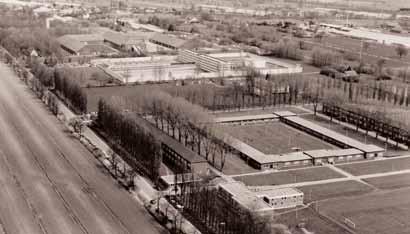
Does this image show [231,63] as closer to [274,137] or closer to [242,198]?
[274,137]

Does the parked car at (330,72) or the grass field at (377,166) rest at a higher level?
the parked car at (330,72)

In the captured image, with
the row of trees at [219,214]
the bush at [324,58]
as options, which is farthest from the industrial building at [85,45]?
the row of trees at [219,214]

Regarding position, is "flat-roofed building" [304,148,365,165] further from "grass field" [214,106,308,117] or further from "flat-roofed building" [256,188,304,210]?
"grass field" [214,106,308,117]

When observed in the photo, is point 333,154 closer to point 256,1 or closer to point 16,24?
point 16,24

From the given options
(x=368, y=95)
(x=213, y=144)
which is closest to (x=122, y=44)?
(x=368, y=95)

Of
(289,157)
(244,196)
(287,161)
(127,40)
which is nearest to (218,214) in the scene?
(244,196)

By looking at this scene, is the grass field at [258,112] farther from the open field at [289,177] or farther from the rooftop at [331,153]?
the open field at [289,177]
